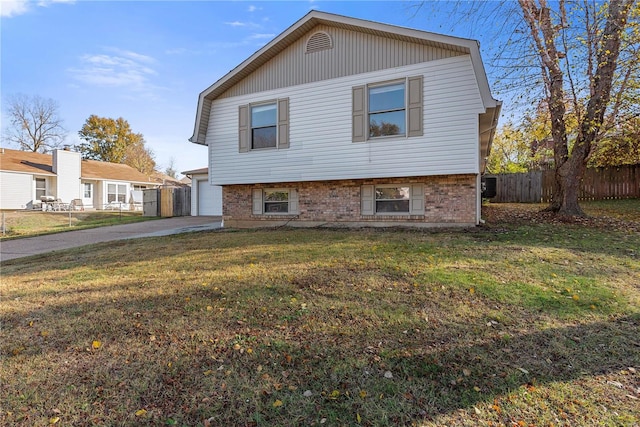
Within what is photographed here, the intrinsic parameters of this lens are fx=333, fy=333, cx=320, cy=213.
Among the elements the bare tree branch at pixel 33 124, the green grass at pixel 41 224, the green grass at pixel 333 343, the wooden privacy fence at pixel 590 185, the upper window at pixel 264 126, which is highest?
the bare tree branch at pixel 33 124

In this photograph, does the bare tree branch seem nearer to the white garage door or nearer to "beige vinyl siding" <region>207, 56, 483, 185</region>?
the white garage door

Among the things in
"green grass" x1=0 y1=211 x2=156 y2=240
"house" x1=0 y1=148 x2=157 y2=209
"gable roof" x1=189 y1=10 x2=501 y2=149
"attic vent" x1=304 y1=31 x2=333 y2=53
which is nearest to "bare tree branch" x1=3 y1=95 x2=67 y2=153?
"house" x1=0 y1=148 x2=157 y2=209

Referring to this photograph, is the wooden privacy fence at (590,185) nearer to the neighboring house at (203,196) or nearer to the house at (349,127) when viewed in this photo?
the house at (349,127)

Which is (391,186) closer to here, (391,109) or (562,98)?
(391,109)

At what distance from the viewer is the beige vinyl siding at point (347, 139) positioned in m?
8.20

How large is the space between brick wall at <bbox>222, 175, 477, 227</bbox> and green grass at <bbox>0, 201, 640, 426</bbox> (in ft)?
11.2

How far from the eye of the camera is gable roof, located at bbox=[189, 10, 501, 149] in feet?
25.7

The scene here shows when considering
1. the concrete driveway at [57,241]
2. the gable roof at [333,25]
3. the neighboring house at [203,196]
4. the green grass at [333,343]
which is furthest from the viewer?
the neighboring house at [203,196]

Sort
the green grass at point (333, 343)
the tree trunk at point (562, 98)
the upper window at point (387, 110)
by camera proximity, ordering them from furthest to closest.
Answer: the upper window at point (387, 110) < the tree trunk at point (562, 98) < the green grass at point (333, 343)

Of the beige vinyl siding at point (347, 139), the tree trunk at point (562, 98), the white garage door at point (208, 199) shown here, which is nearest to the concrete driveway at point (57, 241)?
the beige vinyl siding at point (347, 139)

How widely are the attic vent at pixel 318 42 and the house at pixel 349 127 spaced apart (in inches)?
1.1

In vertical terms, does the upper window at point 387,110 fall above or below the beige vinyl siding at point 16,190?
above

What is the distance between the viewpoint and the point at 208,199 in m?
17.9

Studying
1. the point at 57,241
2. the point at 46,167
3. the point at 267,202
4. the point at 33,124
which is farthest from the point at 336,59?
the point at 33,124
